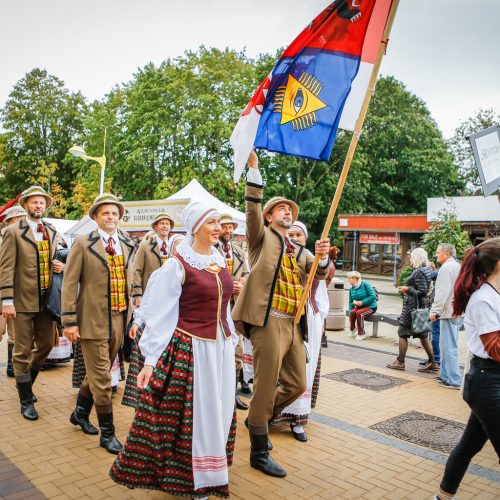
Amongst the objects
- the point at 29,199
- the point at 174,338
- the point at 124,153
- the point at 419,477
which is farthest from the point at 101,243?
the point at 124,153

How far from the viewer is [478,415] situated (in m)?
3.14

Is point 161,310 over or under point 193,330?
over

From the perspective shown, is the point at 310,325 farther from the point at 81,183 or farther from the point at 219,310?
the point at 81,183

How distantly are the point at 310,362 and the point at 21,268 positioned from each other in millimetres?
3170

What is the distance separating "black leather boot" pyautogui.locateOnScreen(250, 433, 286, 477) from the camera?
159 inches

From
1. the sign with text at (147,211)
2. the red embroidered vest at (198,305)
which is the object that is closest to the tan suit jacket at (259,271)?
the red embroidered vest at (198,305)

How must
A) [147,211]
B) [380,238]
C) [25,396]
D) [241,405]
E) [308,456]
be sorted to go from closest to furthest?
[308,456] < [25,396] < [241,405] < [147,211] < [380,238]

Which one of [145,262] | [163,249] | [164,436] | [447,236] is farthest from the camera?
[447,236]

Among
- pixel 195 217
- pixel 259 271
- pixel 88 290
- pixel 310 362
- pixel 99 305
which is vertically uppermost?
pixel 195 217

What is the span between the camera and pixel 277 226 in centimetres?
450

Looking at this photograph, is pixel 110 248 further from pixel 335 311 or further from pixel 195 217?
pixel 335 311

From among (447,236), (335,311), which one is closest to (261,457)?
(335,311)

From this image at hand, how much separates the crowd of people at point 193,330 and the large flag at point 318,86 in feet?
0.96

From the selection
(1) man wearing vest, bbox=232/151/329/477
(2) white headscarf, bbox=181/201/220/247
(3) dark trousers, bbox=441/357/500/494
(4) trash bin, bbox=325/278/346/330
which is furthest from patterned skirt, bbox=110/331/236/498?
(4) trash bin, bbox=325/278/346/330
